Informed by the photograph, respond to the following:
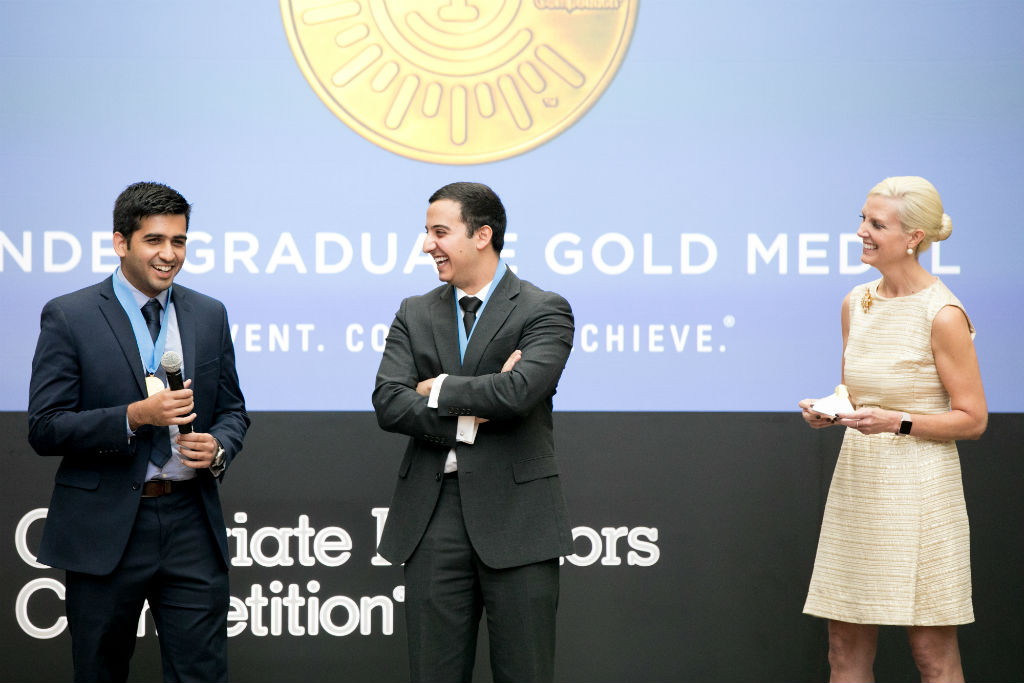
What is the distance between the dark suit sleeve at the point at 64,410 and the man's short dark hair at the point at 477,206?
0.99 m

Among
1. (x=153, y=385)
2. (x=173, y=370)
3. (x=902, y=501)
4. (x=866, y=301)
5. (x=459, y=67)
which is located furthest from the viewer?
(x=459, y=67)

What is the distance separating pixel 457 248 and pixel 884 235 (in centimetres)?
124

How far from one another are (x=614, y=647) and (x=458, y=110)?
2.19 metres

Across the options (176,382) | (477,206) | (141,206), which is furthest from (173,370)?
(477,206)

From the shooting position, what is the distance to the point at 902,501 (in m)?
2.77

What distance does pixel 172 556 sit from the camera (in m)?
2.46

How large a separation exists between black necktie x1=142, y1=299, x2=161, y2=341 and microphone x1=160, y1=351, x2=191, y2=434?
10.0 inches

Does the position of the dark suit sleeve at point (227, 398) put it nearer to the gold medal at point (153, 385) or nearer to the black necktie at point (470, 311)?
the gold medal at point (153, 385)

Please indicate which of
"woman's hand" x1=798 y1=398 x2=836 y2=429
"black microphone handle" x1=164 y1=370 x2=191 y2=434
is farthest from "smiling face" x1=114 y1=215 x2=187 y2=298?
"woman's hand" x1=798 y1=398 x2=836 y2=429

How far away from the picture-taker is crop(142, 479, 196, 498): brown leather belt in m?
2.45

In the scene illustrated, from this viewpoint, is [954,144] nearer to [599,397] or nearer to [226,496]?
[599,397]

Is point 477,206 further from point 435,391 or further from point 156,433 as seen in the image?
point 156,433

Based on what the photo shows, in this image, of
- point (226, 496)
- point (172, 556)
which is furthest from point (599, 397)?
point (172, 556)

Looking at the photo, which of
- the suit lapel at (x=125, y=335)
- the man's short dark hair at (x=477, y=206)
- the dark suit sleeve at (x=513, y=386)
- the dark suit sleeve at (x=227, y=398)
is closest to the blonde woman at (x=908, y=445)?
the dark suit sleeve at (x=513, y=386)
